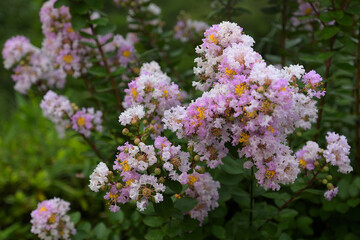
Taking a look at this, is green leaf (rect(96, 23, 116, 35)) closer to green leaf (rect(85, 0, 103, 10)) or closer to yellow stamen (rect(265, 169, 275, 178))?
green leaf (rect(85, 0, 103, 10))

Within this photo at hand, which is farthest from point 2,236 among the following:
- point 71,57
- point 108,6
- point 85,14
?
point 108,6

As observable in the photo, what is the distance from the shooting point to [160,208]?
1.58m

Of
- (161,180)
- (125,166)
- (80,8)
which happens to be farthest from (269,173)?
(80,8)

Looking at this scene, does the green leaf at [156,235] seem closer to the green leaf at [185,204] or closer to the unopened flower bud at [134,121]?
the green leaf at [185,204]

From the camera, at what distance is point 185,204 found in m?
1.83

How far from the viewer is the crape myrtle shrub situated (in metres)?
1.44

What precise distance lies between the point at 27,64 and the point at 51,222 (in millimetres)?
1404

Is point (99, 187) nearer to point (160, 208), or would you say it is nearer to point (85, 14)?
point (160, 208)

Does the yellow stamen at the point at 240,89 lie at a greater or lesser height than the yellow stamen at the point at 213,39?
lesser

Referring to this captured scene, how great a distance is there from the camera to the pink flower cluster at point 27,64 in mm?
2908

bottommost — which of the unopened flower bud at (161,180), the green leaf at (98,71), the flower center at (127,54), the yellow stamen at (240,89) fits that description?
the unopened flower bud at (161,180)

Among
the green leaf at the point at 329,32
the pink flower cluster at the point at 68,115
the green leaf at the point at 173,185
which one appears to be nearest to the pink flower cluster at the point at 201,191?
the green leaf at the point at 173,185

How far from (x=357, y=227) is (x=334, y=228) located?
148 mm

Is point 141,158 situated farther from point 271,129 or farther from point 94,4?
point 94,4
